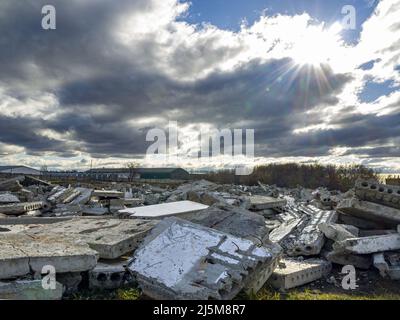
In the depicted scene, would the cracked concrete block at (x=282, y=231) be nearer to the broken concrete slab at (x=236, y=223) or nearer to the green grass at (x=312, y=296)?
the broken concrete slab at (x=236, y=223)

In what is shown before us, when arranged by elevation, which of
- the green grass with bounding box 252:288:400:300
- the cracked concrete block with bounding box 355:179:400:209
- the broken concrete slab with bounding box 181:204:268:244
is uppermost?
the cracked concrete block with bounding box 355:179:400:209

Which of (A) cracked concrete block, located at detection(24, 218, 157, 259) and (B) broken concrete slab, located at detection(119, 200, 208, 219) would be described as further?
(B) broken concrete slab, located at detection(119, 200, 208, 219)

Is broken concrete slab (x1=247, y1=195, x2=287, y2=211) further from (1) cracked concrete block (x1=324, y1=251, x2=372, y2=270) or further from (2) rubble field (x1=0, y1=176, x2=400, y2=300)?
(1) cracked concrete block (x1=324, y1=251, x2=372, y2=270)

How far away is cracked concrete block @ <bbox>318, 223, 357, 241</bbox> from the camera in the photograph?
5.20 meters

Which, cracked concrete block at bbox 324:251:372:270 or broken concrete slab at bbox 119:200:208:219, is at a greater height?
broken concrete slab at bbox 119:200:208:219

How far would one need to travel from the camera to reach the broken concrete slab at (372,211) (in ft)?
17.0

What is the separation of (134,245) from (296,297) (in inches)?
84.9

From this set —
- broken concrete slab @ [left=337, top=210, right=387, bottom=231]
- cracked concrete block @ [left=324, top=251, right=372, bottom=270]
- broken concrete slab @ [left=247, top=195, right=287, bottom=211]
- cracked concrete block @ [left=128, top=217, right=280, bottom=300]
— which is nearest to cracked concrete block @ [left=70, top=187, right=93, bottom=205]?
broken concrete slab @ [left=247, top=195, right=287, bottom=211]

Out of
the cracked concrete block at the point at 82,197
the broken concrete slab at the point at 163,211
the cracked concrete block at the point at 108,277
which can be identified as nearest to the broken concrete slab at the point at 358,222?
the broken concrete slab at the point at 163,211

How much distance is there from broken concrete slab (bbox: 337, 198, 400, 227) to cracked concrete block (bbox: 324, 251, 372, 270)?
0.78m

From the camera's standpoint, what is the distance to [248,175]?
121ft

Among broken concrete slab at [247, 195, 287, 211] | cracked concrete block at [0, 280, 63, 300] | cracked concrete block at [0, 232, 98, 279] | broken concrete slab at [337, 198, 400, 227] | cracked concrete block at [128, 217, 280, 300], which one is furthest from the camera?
broken concrete slab at [247, 195, 287, 211]

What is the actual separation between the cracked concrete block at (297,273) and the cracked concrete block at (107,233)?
6.21 feet
